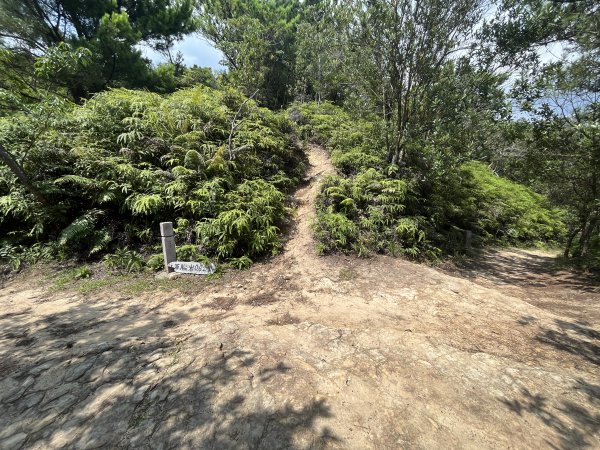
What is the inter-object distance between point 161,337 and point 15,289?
3.58 metres

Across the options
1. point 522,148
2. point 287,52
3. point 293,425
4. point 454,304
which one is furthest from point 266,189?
point 287,52

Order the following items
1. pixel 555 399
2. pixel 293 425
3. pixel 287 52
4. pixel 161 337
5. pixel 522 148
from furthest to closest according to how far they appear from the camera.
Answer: pixel 287 52 < pixel 522 148 < pixel 161 337 < pixel 555 399 < pixel 293 425

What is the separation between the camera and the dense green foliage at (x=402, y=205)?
6.76 meters

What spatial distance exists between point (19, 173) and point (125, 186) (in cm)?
176

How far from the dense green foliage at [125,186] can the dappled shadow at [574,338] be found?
490 cm

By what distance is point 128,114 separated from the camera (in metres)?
7.29

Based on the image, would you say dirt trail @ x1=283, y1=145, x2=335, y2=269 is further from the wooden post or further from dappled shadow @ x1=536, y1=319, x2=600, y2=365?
dappled shadow @ x1=536, y1=319, x2=600, y2=365

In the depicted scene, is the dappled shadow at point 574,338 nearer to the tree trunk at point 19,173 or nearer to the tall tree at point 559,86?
the tall tree at point 559,86

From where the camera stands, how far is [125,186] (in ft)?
19.2

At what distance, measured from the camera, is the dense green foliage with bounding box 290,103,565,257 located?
6758 millimetres

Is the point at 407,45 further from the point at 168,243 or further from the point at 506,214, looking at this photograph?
the point at 506,214

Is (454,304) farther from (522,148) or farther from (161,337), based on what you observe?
(522,148)

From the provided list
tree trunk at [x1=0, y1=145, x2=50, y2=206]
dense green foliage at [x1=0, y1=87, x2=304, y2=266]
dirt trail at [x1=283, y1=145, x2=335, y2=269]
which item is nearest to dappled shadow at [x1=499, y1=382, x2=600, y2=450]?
dirt trail at [x1=283, y1=145, x2=335, y2=269]

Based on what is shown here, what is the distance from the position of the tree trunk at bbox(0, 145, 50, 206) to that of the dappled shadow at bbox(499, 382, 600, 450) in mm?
8235
